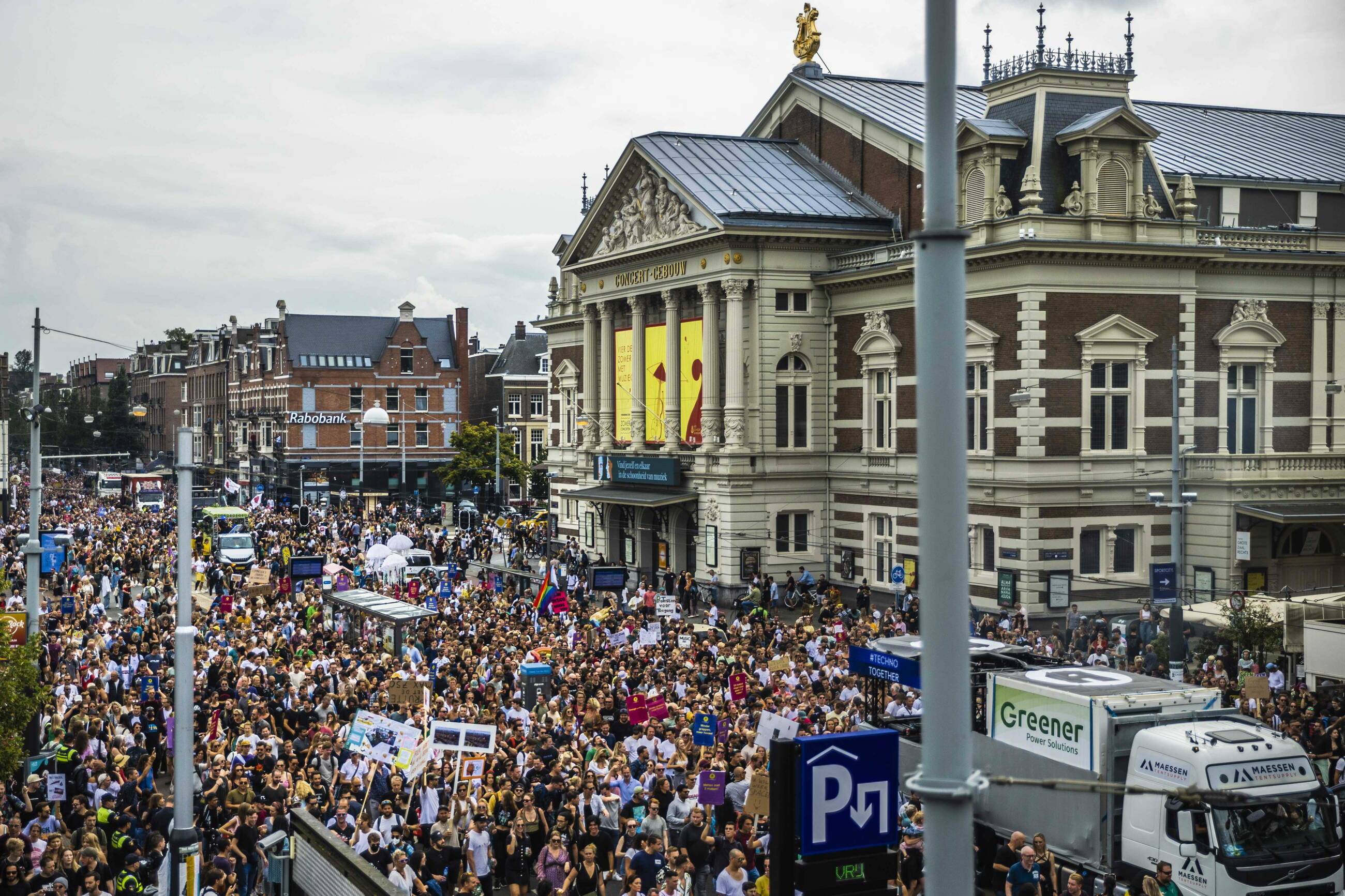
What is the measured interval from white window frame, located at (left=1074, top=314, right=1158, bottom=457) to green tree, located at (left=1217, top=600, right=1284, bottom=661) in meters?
12.0

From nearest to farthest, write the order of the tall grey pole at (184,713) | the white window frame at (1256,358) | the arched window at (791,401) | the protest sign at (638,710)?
the tall grey pole at (184,713) < the protest sign at (638,710) < the white window frame at (1256,358) < the arched window at (791,401)

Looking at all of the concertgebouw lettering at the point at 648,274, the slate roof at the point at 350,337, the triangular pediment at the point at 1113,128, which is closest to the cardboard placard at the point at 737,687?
the triangular pediment at the point at 1113,128

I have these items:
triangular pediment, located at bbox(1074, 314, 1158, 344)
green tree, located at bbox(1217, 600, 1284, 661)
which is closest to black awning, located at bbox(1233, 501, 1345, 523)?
triangular pediment, located at bbox(1074, 314, 1158, 344)

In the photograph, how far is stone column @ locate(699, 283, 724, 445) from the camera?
167 ft

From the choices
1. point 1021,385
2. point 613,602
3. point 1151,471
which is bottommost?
point 613,602

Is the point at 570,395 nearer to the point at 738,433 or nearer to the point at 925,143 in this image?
the point at 738,433

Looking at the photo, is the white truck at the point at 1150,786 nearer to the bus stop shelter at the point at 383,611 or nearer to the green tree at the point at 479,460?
the bus stop shelter at the point at 383,611

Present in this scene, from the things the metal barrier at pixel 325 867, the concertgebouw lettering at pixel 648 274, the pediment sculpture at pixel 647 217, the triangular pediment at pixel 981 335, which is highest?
the pediment sculpture at pixel 647 217

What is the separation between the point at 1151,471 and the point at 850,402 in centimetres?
1176

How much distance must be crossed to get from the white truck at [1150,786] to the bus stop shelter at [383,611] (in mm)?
16779

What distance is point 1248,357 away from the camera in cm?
4419

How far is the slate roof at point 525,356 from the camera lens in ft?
379

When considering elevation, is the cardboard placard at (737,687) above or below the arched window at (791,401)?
A: below

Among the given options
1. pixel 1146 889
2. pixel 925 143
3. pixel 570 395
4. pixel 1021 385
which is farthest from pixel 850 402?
pixel 925 143
